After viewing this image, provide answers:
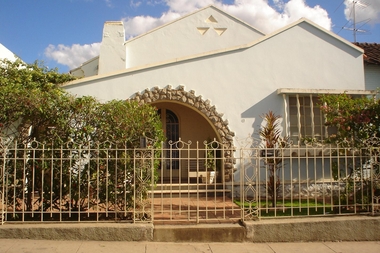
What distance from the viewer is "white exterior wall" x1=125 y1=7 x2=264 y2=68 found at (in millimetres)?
12562

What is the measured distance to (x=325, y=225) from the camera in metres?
6.49

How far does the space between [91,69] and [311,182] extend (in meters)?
9.39

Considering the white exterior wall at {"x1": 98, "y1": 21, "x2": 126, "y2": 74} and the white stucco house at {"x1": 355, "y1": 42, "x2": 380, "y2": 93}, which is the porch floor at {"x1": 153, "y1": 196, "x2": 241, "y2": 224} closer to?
the white exterior wall at {"x1": 98, "y1": 21, "x2": 126, "y2": 74}

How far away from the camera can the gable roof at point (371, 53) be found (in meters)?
13.4

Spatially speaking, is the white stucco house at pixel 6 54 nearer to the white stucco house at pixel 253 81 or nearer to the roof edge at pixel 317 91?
the white stucco house at pixel 253 81

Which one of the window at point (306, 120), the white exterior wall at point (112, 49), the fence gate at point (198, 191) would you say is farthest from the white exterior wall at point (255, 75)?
the white exterior wall at point (112, 49)

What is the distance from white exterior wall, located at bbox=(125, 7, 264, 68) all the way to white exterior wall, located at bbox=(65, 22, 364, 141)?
108 inches

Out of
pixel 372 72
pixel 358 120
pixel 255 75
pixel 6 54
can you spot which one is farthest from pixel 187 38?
pixel 358 120

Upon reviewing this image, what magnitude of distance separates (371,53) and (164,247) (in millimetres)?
12653

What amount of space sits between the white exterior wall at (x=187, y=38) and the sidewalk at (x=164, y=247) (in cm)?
760

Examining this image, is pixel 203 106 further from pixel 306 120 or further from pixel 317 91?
pixel 317 91

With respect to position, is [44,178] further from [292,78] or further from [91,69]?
[91,69]

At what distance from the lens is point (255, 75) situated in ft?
33.7

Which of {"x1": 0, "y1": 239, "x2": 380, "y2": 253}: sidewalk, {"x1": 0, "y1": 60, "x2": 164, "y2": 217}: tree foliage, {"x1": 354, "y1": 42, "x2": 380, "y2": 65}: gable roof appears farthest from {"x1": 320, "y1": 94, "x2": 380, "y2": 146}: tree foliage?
{"x1": 354, "y1": 42, "x2": 380, "y2": 65}: gable roof
